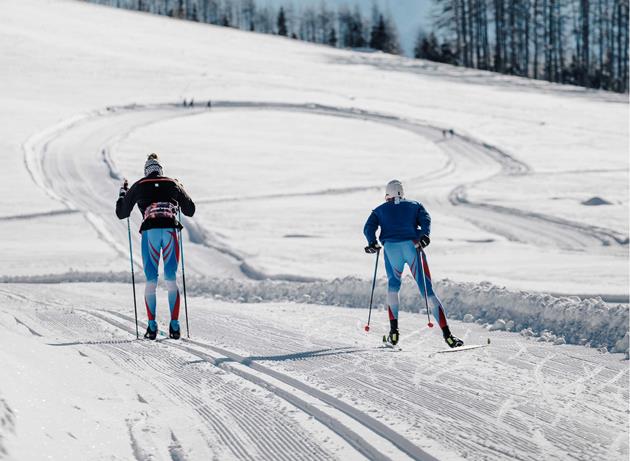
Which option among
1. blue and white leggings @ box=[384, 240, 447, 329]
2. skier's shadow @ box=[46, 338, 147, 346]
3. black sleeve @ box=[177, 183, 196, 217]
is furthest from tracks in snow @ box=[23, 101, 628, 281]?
skier's shadow @ box=[46, 338, 147, 346]

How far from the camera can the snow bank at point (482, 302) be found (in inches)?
370

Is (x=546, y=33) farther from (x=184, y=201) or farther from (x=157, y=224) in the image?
(x=157, y=224)

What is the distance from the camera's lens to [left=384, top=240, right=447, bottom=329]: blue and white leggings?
9.10 metres

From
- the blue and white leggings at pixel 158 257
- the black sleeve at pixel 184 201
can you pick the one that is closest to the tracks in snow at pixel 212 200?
the black sleeve at pixel 184 201

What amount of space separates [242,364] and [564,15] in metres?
84.1

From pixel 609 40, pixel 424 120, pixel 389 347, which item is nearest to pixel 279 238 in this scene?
pixel 389 347

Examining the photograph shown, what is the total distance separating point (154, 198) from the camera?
9617 mm

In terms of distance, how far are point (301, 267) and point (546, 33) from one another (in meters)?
72.9

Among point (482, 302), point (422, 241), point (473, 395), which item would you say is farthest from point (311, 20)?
point (473, 395)

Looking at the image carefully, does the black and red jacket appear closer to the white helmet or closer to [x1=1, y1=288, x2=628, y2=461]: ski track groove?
[x1=1, y1=288, x2=628, y2=461]: ski track groove

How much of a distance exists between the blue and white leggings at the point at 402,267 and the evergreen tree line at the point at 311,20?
91.6 meters

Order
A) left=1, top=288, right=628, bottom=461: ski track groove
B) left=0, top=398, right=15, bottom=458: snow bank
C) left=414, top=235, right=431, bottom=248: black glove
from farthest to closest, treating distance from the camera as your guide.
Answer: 1. left=414, top=235, right=431, bottom=248: black glove
2. left=1, top=288, right=628, bottom=461: ski track groove
3. left=0, top=398, right=15, bottom=458: snow bank

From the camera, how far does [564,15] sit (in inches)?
3332

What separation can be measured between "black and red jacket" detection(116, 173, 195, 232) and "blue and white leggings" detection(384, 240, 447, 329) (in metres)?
2.32
